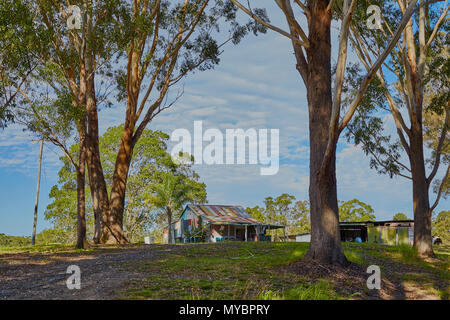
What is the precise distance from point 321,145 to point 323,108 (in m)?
0.80

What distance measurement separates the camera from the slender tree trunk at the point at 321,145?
7.75 m

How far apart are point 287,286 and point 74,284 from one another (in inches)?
128

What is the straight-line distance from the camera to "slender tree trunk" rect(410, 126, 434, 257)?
43.4ft

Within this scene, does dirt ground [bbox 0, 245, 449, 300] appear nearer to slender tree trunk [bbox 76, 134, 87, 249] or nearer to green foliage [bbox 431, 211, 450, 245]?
slender tree trunk [bbox 76, 134, 87, 249]

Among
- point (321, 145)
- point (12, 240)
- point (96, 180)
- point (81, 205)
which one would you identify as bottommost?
point (12, 240)

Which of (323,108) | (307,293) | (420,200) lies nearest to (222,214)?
(420,200)

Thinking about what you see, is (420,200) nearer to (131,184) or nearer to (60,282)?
(60,282)

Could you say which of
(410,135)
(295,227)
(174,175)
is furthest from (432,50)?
(295,227)

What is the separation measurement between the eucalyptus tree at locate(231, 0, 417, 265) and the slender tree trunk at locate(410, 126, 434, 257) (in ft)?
22.7

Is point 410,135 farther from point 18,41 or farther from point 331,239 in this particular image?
point 18,41

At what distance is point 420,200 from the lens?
44.1ft

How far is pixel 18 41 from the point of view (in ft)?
41.7

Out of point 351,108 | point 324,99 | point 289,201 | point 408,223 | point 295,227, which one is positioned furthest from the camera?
point 295,227

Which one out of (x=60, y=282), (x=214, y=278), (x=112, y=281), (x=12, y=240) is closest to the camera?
(x=112, y=281)
